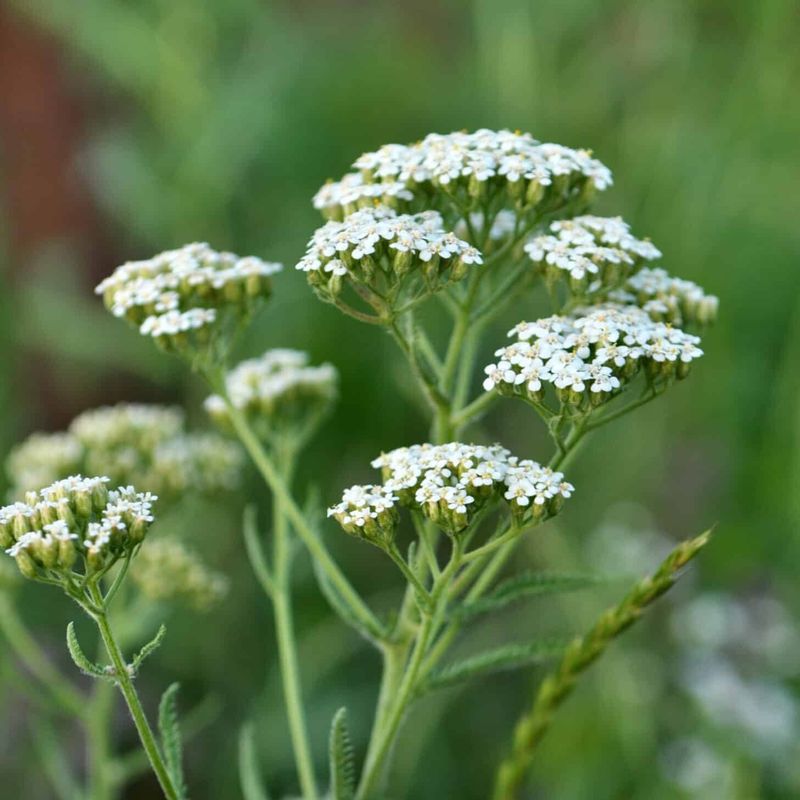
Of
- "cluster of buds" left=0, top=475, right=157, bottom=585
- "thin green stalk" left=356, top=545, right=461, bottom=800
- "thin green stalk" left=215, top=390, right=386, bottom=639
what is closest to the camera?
"cluster of buds" left=0, top=475, right=157, bottom=585

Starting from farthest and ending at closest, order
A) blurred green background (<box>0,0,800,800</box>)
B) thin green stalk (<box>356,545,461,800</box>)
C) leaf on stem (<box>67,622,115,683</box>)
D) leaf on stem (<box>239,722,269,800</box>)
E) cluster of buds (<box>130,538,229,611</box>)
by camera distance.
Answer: blurred green background (<box>0,0,800,800</box>) < cluster of buds (<box>130,538,229,611</box>) < leaf on stem (<box>239,722,269,800</box>) < thin green stalk (<box>356,545,461,800</box>) < leaf on stem (<box>67,622,115,683</box>)

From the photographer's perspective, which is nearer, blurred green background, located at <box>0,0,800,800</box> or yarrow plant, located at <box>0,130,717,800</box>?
yarrow plant, located at <box>0,130,717,800</box>

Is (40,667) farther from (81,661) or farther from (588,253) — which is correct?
(588,253)

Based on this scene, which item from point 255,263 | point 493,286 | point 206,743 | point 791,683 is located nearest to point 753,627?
point 791,683

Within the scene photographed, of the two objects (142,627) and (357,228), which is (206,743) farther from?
(357,228)

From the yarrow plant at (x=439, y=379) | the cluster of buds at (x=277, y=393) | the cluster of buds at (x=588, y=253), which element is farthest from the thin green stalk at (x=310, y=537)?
the cluster of buds at (x=588, y=253)

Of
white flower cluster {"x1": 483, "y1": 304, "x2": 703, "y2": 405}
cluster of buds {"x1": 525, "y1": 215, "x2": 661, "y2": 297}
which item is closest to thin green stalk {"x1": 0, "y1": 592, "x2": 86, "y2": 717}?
white flower cluster {"x1": 483, "y1": 304, "x2": 703, "y2": 405}

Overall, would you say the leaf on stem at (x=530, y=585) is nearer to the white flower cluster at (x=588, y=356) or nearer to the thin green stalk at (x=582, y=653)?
the thin green stalk at (x=582, y=653)

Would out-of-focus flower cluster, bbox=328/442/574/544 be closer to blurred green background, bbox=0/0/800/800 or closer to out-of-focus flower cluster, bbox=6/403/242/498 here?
out-of-focus flower cluster, bbox=6/403/242/498
